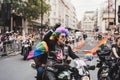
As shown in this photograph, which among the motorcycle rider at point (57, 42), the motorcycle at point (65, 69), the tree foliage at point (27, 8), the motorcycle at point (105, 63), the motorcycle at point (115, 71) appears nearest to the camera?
the motorcycle at point (65, 69)

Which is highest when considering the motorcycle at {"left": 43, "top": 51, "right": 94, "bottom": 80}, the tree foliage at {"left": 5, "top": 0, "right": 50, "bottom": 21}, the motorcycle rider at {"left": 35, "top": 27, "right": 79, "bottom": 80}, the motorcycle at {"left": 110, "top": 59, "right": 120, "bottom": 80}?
the tree foliage at {"left": 5, "top": 0, "right": 50, "bottom": 21}

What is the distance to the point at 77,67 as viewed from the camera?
696 centimetres

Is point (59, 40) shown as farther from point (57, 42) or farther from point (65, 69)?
point (65, 69)

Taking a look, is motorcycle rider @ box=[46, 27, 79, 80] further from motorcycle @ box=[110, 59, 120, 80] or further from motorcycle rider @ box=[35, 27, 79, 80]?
motorcycle @ box=[110, 59, 120, 80]

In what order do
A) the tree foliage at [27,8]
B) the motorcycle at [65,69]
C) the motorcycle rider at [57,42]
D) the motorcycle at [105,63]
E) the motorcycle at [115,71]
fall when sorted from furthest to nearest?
the tree foliage at [27,8] < the motorcycle at [105,63] < the motorcycle at [115,71] < the motorcycle rider at [57,42] < the motorcycle at [65,69]

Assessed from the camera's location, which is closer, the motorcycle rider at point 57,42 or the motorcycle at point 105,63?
the motorcycle rider at point 57,42

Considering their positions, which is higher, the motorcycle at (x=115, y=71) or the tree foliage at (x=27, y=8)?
the tree foliage at (x=27, y=8)

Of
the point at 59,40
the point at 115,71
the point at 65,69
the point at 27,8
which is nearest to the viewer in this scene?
the point at 65,69

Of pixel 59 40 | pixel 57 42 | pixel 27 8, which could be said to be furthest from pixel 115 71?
pixel 27 8

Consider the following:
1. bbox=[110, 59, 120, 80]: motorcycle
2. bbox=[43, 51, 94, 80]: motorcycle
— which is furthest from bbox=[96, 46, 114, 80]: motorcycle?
bbox=[43, 51, 94, 80]: motorcycle

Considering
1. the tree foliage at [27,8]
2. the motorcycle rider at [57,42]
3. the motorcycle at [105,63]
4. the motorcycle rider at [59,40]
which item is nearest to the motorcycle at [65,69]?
the motorcycle rider at [57,42]

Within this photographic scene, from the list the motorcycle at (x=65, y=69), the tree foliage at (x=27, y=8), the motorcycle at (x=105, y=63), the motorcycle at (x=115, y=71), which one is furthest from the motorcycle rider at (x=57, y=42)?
the tree foliage at (x=27, y=8)

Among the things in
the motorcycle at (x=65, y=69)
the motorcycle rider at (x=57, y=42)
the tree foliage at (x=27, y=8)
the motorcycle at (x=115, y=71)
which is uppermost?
the tree foliage at (x=27, y=8)

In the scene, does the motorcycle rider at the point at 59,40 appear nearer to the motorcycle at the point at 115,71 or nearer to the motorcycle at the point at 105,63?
the motorcycle at the point at 115,71
